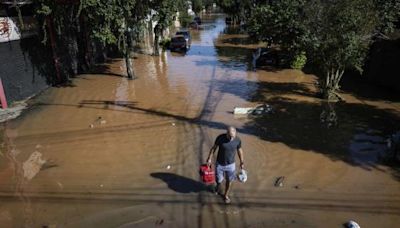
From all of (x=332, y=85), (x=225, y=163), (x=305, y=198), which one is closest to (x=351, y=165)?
(x=305, y=198)

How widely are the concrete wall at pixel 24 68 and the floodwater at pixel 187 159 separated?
0.69 meters

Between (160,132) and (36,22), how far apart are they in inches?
359

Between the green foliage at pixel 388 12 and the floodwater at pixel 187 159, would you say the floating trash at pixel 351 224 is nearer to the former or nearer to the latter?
the floodwater at pixel 187 159

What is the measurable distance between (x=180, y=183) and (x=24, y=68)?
10.9 meters

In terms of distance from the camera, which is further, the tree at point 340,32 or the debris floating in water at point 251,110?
the tree at point 340,32

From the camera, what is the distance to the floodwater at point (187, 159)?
792 centimetres

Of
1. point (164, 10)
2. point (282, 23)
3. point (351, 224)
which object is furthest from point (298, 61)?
point (351, 224)

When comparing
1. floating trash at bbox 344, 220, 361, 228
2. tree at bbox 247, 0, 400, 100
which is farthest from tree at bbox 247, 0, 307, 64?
floating trash at bbox 344, 220, 361, 228

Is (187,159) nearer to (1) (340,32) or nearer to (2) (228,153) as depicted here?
(2) (228,153)

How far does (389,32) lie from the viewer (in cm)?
2069

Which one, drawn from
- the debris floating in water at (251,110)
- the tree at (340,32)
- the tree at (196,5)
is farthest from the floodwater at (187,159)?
the tree at (196,5)

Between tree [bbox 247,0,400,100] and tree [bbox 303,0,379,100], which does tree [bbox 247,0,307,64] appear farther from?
tree [bbox 303,0,379,100]

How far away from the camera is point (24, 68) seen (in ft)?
55.6

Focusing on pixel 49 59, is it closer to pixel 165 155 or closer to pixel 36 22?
pixel 36 22
